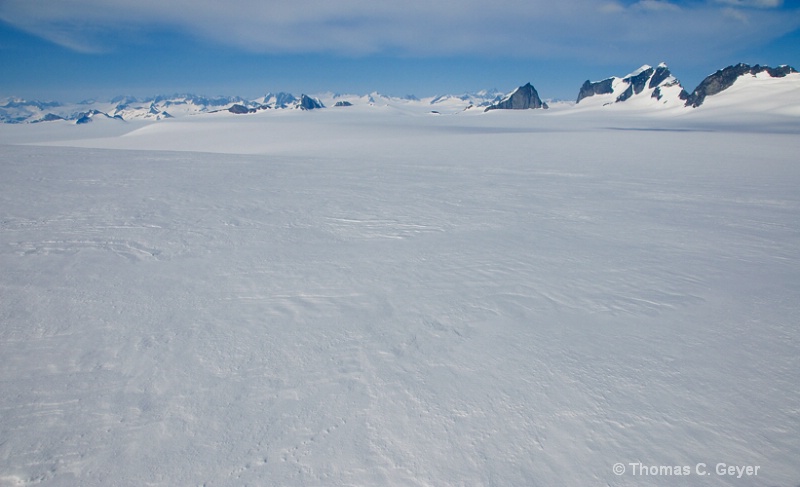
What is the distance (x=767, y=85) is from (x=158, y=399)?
11138 cm

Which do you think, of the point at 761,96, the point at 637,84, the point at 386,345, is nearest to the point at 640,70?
the point at 637,84

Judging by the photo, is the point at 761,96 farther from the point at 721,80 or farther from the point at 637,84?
the point at 637,84

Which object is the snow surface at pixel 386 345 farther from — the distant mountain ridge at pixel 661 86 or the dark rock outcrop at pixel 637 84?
the dark rock outcrop at pixel 637 84

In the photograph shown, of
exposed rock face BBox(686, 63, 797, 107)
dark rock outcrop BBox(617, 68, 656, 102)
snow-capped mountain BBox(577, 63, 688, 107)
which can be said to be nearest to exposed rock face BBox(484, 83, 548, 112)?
snow-capped mountain BBox(577, 63, 688, 107)

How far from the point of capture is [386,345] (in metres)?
3.26

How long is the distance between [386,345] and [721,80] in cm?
11716

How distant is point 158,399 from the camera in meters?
2.62

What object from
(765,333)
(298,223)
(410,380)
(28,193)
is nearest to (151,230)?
(298,223)

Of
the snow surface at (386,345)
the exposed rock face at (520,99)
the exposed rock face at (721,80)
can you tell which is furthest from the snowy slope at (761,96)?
the snow surface at (386,345)

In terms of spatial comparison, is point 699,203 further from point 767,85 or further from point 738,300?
point 767,85

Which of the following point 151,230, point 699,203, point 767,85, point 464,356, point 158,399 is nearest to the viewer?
point 158,399

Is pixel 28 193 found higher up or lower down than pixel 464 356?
higher up

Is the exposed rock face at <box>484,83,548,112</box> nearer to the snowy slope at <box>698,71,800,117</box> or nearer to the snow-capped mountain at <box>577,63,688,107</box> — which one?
the snow-capped mountain at <box>577,63,688,107</box>

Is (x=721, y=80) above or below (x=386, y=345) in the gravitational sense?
above
